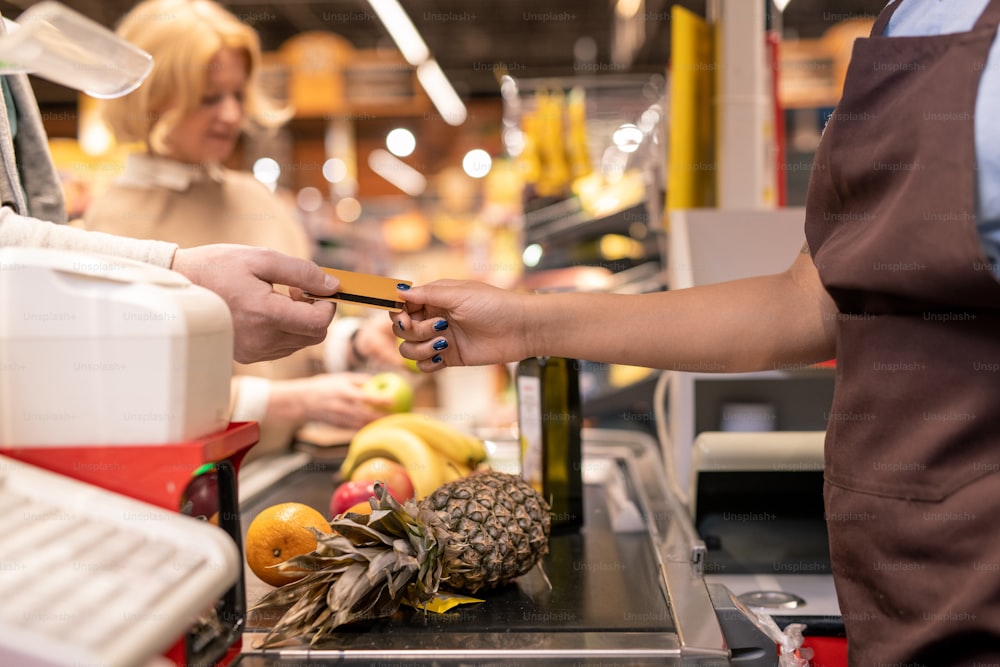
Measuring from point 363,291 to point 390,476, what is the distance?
526 millimetres

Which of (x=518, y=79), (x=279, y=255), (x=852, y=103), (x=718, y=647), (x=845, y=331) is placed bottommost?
(x=718, y=647)

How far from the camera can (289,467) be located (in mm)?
2180

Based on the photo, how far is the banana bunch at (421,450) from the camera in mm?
1737

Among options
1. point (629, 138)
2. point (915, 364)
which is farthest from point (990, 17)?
point (629, 138)

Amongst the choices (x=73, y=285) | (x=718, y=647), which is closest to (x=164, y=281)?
(x=73, y=285)

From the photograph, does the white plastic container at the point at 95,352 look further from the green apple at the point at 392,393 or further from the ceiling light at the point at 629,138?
the ceiling light at the point at 629,138

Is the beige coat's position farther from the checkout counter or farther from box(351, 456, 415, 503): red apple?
the checkout counter

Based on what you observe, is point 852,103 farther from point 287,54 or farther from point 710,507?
point 287,54

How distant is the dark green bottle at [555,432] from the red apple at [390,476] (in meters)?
0.24

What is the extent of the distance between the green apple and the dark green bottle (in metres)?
0.83

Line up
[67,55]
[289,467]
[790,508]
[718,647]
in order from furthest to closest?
1. [289,467]
2. [790,508]
3. [718,647]
4. [67,55]

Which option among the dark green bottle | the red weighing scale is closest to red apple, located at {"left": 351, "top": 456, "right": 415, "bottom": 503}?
the dark green bottle

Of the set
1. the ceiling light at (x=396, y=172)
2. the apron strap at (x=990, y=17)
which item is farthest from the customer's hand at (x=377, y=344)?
the ceiling light at (x=396, y=172)

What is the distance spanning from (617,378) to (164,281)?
10.1 ft
